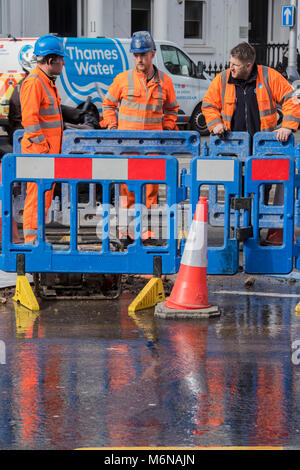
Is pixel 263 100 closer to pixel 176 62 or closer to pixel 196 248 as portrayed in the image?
pixel 196 248

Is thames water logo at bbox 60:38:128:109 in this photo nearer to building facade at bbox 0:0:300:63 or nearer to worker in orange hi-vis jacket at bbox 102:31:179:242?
building facade at bbox 0:0:300:63

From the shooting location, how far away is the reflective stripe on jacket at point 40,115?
9.38m

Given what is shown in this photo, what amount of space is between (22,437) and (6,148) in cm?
1044

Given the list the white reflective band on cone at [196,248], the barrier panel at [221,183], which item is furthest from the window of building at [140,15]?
the white reflective band on cone at [196,248]

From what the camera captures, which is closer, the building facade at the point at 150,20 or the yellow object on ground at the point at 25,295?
the yellow object on ground at the point at 25,295

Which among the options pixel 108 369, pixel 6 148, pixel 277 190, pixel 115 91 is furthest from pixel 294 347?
pixel 6 148

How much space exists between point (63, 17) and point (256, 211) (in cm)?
2682

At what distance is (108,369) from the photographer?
20.0 feet

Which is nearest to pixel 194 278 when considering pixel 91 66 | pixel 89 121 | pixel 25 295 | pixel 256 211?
pixel 256 211

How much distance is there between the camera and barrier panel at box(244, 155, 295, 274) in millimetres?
8125

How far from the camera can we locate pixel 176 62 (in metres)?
25.7

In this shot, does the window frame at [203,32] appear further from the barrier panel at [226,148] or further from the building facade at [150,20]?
the barrier panel at [226,148]
